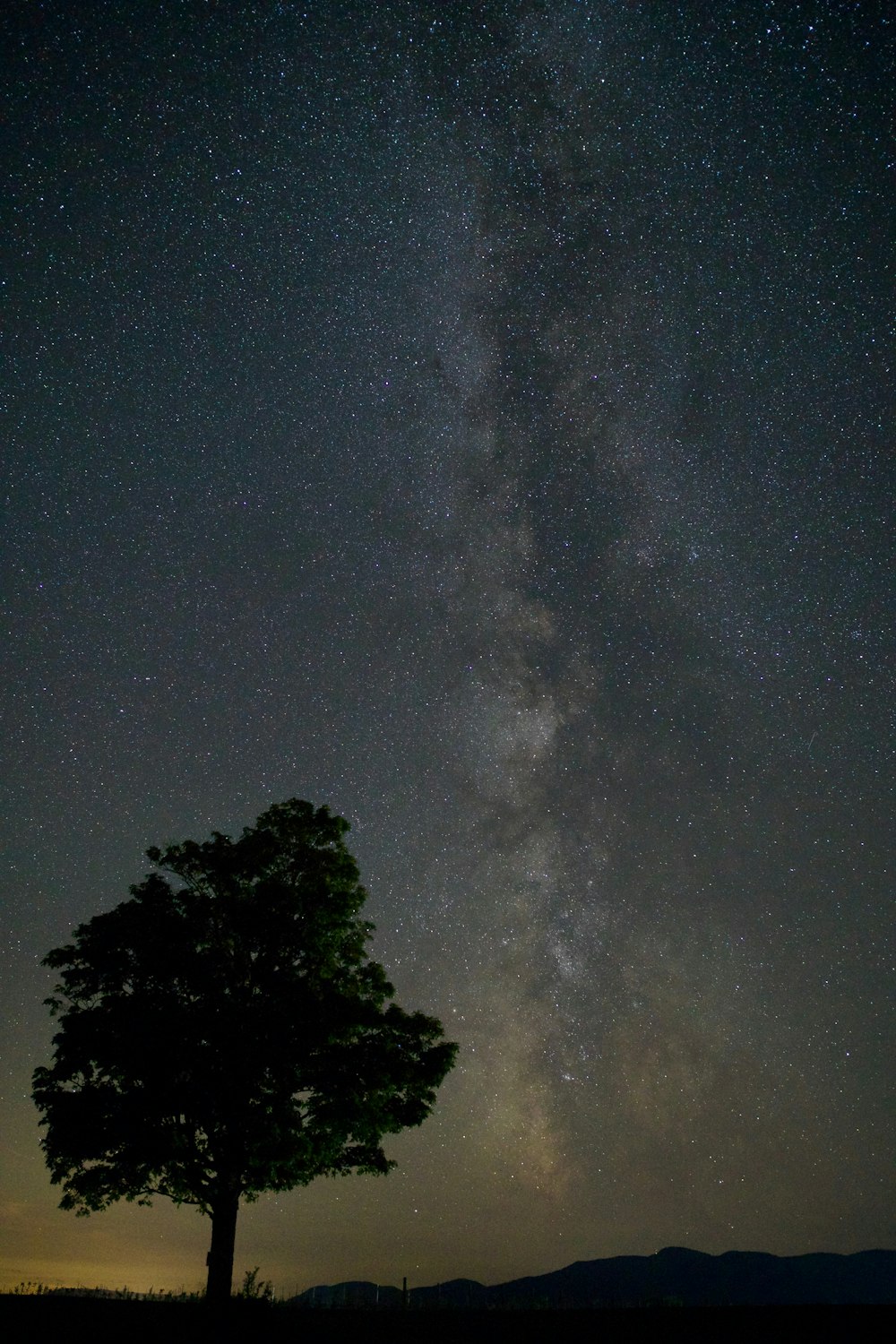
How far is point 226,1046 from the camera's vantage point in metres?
17.0

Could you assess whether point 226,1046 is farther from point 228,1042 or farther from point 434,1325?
point 434,1325

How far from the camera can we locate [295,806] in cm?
2053

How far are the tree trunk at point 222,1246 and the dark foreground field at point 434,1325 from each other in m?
2.08

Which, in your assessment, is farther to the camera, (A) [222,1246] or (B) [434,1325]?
(A) [222,1246]

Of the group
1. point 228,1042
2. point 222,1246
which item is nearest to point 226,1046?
point 228,1042

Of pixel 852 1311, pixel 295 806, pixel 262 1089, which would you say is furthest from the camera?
pixel 295 806

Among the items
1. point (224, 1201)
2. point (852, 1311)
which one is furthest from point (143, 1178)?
point (852, 1311)

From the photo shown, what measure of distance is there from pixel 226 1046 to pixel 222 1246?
4.07m

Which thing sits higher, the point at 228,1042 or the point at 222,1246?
the point at 228,1042

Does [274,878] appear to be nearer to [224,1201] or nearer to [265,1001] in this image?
[265,1001]

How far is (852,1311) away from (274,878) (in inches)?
543

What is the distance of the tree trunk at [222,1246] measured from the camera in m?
15.9

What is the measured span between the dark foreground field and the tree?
1960 mm

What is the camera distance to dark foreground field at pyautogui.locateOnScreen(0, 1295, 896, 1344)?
12547 millimetres
